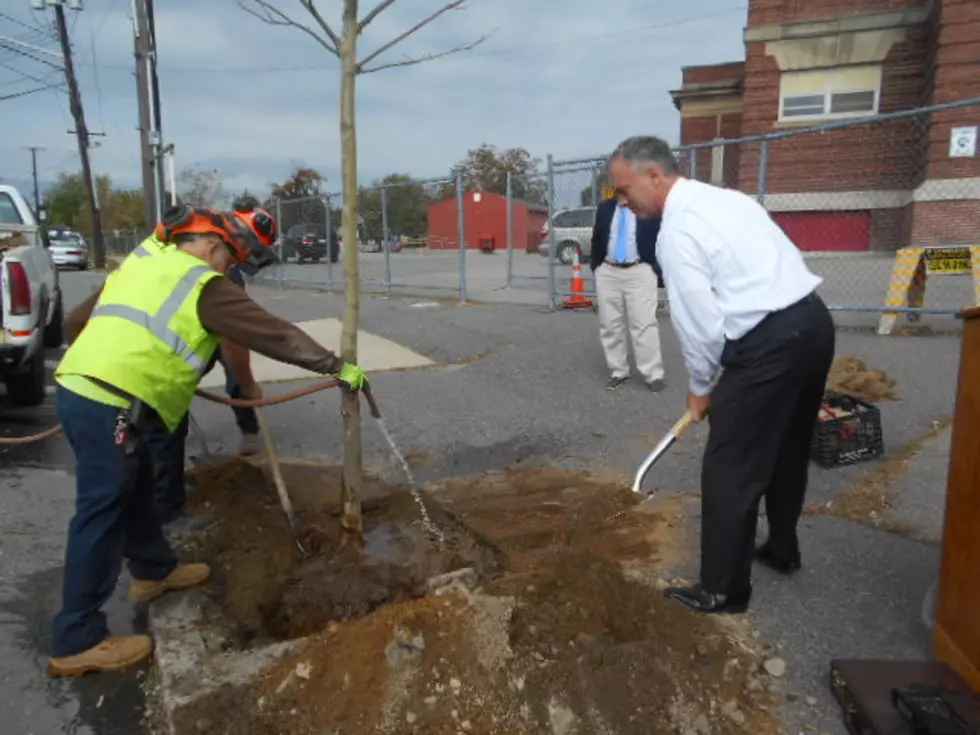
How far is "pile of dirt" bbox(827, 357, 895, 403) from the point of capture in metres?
5.91

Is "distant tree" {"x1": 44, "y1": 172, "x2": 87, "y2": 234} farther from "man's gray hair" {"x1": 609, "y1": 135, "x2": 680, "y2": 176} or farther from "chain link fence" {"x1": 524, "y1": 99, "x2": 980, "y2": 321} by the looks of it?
"man's gray hair" {"x1": 609, "y1": 135, "x2": 680, "y2": 176}

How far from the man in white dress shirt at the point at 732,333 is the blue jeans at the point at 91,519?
6.98 feet

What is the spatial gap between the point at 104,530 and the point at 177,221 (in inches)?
47.6

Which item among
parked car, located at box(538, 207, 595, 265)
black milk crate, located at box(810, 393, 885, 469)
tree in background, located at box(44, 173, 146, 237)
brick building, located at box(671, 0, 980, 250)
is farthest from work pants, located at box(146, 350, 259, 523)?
tree in background, located at box(44, 173, 146, 237)

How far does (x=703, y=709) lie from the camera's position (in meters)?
2.42

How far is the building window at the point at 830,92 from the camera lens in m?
19.6

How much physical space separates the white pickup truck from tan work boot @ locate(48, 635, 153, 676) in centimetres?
408

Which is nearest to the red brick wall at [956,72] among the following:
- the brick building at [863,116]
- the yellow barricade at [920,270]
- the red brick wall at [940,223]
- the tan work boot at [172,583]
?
the brick building at [863,116]

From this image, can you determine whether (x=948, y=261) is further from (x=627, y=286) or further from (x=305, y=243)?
(x=305, y=243)

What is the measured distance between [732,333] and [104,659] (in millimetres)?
2637

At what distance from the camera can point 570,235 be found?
16.8m

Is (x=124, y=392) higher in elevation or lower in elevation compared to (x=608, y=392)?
higher

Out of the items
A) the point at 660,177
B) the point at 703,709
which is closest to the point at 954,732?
the point at 703,709

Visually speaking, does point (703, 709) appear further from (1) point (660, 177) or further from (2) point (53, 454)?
(2) point (53, 454)
